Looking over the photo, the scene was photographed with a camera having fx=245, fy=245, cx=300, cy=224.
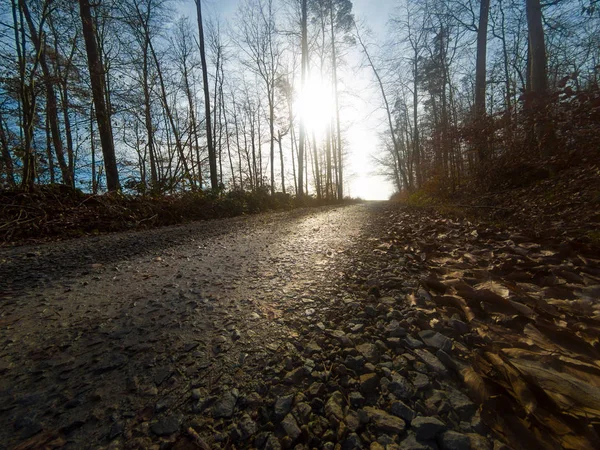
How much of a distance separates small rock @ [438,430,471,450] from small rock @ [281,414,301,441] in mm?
416

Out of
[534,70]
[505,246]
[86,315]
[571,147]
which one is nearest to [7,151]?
[86,315]

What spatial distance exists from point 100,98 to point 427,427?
926 cm


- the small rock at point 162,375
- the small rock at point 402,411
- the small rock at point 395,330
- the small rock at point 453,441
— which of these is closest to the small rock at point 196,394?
the small rock at point 162,375

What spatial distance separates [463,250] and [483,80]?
872 cm

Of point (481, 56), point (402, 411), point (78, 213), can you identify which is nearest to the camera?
point (402, 411)

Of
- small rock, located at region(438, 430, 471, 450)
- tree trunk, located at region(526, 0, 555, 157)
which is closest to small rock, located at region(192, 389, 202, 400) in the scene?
small rock, located at region(438, 430, 471, 450)

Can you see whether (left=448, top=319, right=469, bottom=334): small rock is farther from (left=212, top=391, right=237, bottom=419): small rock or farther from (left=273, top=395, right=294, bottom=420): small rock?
(left=212, top=391, right=237, bottom=419): small rock

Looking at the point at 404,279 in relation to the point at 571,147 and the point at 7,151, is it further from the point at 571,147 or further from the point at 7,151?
the point at 7,151

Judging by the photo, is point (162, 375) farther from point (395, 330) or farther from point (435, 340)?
point (435, 340)

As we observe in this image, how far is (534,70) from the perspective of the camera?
235 inches

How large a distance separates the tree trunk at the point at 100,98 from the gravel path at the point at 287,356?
17.8ft

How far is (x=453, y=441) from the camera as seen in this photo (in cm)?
70

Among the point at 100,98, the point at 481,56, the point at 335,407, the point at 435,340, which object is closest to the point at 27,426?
the point at 335,407

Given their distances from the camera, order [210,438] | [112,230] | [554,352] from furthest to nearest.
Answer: [112,230]
[554,352]
[210,438]
